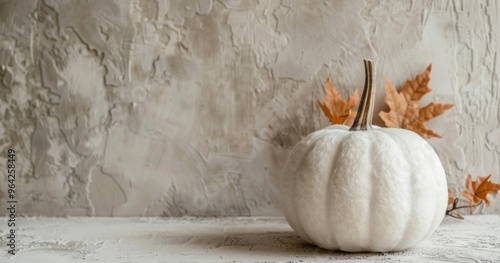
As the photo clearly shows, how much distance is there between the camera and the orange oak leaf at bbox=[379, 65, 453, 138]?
151 cm

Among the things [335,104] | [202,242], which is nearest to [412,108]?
[335,104]

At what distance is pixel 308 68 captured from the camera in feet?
5.18

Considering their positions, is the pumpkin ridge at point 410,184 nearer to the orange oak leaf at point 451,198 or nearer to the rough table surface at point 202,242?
the rough table surface at point 202,242

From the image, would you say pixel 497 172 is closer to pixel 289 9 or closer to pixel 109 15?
pixel 289 9

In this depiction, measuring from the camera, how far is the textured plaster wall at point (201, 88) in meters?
1.57

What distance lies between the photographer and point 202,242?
1.28 meters

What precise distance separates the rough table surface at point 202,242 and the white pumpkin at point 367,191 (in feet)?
0.16

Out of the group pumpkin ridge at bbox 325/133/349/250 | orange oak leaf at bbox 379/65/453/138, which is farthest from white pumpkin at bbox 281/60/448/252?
orange oak leaf at bbox 379/65/453/138

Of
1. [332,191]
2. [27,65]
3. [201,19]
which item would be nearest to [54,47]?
[27,65]

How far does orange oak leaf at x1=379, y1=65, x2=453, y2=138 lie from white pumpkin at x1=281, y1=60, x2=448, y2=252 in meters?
0.35

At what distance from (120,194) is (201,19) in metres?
0.50

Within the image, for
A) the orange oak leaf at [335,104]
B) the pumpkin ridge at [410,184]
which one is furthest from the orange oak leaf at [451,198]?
the pumpkin ridge at [410,184]

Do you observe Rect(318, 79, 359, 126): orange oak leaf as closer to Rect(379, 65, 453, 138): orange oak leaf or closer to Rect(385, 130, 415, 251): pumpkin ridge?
Rect(379, 65, 453, 138): orange oak leaf

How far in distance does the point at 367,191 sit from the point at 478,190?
0.55 metres
